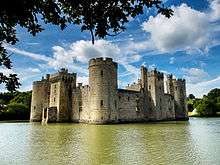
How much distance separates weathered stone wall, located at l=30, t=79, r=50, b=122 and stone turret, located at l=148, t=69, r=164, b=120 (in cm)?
1456

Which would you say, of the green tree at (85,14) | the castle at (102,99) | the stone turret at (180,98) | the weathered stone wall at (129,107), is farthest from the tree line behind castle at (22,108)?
the green tree at (85,14)

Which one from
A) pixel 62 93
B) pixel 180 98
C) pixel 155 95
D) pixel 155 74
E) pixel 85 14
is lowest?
pixel 85 14

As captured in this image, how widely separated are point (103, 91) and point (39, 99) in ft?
45.7

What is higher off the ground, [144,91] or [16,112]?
[144,91]

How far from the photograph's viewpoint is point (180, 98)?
47.1 meters

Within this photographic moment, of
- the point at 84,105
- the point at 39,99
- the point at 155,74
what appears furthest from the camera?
the point at 39,99

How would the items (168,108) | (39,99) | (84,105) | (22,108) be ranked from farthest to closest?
(22,108) < (168,108) < (39,99) < (84,105)

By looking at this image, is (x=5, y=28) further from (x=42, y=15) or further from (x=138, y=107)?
(x=138, y=107)

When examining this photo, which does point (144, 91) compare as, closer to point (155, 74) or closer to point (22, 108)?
point (155, 74)

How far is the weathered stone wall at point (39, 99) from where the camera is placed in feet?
135

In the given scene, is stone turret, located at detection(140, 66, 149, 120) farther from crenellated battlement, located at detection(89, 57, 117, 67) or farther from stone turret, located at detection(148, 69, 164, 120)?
crenellated battlement, located at detection(89, 57, 117, 67)

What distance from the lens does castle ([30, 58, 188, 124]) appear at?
1242 inches

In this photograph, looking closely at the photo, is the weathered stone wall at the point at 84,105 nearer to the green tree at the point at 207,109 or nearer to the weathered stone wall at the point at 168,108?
the weathered stone wall at the point at 168,108

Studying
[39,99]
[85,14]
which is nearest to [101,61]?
[39,99]
